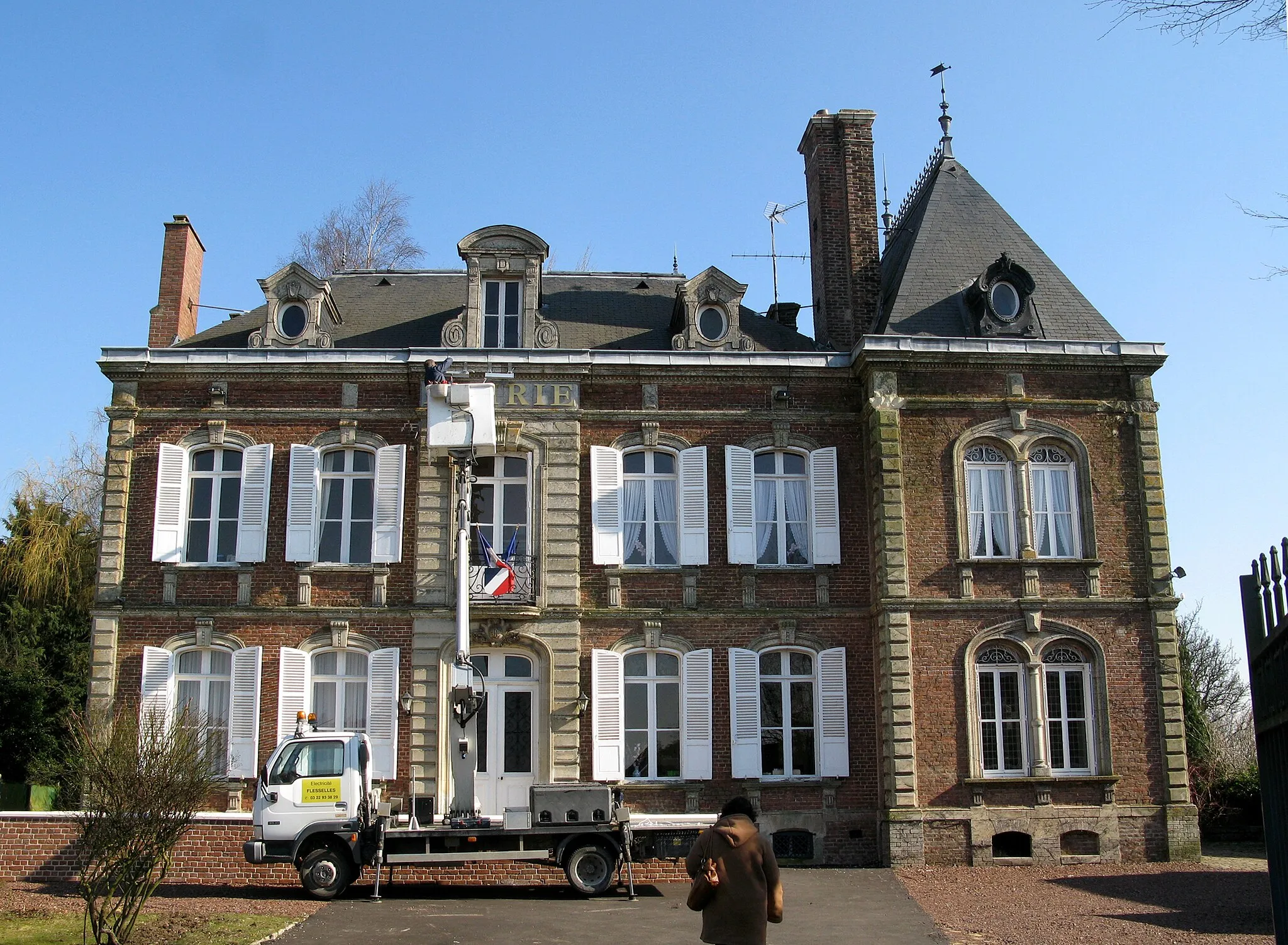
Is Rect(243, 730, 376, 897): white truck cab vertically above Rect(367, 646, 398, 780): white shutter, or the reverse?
Rect(367, 646, 398, 780): white shutter

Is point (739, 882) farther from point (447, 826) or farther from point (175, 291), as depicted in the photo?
point (175, 291)

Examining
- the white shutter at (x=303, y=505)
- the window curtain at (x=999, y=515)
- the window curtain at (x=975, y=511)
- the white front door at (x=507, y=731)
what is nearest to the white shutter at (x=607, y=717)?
the white front door at (x=507, y=731)

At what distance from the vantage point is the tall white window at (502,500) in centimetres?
1978

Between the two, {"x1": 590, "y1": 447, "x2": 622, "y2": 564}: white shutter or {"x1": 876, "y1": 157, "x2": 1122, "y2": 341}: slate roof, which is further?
{"x1": 876, "y1": 157, "x2": 1122, "y2": 341}: slate roof

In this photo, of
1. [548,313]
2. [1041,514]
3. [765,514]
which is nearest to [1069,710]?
[1041,514]

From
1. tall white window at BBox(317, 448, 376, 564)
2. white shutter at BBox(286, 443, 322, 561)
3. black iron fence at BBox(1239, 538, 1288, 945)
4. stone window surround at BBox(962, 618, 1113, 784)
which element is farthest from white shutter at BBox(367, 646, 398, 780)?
black iron fence at BBox(1239, 538, 1288, 945)

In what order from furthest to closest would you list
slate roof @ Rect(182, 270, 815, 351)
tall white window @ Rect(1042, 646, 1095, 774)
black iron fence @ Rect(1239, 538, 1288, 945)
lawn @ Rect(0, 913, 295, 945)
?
slate roof @ Rect(182, 270, 815, 351) < tall white window @ Rect(1042, 646, 1095, 774) < lawn @ Rect(0, 913, 295, 945) < black iron fence @ Rect(1239, 538, 1288, 945)

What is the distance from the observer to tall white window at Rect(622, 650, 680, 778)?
19.2 metres

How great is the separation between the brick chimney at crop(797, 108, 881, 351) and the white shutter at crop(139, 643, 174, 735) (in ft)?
41.1

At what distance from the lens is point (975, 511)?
1980 centimetres

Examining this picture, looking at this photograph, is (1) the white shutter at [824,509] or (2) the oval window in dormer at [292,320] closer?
(1) the white shutter at [824,509]

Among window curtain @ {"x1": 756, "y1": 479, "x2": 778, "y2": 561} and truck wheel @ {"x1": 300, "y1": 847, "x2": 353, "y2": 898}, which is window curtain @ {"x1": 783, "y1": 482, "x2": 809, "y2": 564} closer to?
window curtain @ {"x1": 756, "y1": 479, "x2": 778, "y2": 561}

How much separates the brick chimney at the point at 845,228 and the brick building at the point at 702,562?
0.97 m

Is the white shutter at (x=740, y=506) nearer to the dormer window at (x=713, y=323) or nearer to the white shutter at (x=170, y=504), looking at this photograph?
the dormer window at (x=713, y=323)
